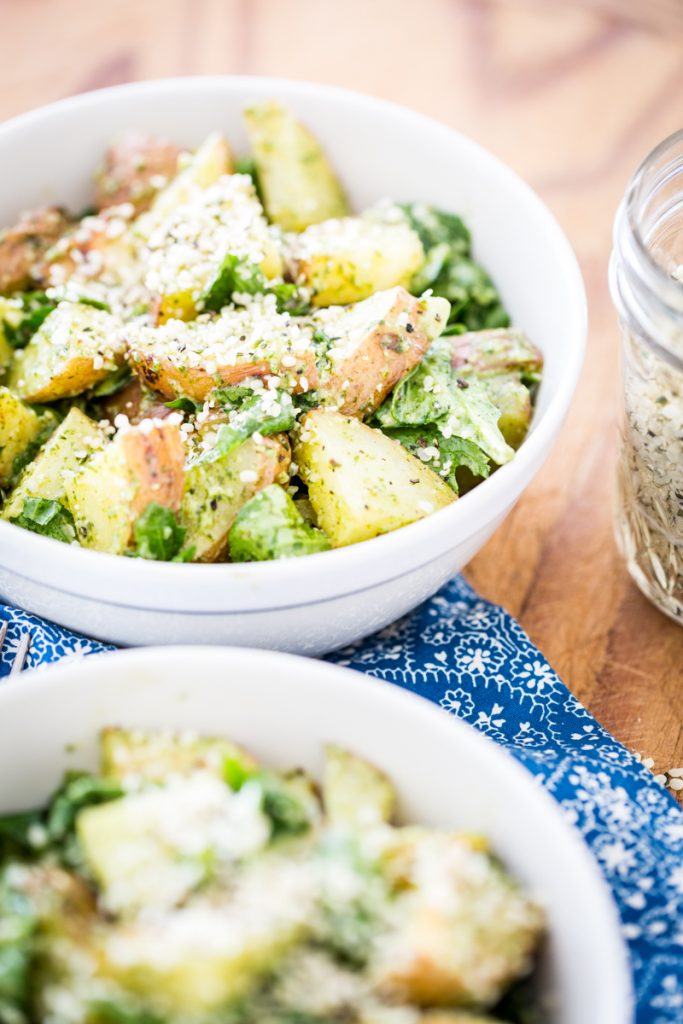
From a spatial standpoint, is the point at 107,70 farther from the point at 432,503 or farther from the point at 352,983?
the point at 352,983

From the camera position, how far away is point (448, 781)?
50.7 inches

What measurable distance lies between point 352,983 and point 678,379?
0.96 m

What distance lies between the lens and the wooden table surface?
259 centimetres

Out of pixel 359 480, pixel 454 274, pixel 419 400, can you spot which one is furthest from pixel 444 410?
pixel 454 274

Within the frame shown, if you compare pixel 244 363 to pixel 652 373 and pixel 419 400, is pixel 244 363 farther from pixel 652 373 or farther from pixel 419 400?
pixel 652 373

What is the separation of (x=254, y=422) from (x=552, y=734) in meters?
0.64

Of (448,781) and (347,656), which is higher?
(448,781)

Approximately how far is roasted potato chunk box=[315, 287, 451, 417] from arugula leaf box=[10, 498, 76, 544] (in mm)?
415

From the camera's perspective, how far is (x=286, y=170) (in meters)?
2.13

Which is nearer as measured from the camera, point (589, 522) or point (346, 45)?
point (589, 522)

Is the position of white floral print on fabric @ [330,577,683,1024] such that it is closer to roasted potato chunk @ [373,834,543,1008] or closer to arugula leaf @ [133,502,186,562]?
roasted potato chunk @ [373,834,543,1008]

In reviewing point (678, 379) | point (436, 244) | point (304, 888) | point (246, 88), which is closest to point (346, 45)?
point (246, 88)

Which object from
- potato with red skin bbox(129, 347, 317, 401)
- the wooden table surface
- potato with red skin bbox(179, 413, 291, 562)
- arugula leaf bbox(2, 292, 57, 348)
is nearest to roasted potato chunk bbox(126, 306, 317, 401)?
potato with red skin bbox(129, 347, 317, 401)

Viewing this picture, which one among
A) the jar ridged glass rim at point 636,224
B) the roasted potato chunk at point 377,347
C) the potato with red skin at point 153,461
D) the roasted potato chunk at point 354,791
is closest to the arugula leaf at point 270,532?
the potato with red skin at point 153,461
